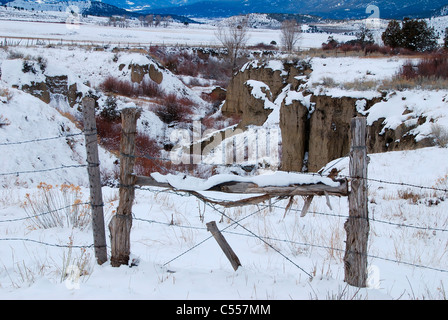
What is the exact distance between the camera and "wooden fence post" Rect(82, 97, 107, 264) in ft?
12.5

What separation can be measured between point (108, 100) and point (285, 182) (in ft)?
71.7

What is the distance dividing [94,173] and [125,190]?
1.41ft

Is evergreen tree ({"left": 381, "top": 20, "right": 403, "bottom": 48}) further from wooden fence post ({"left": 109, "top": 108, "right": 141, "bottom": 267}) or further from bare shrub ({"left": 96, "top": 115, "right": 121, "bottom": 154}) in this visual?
wooden fence post ({"left": 109, "top": 108, "right": 141, "bottom": 267})

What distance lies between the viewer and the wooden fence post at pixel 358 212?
3307 millimetres

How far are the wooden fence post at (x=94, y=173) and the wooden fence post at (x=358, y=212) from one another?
8.35 ft

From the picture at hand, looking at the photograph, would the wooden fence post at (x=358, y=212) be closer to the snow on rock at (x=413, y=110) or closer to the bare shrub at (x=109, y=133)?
the snow on rock at (x=413, y=110)

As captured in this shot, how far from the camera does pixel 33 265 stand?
4.06 meters

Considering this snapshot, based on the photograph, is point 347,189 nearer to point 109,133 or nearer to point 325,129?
point 325,129

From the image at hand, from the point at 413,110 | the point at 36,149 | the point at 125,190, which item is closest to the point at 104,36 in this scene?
the point at 36,149

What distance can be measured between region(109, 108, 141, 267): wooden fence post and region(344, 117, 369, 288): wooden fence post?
2.09 m

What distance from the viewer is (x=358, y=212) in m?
3.37

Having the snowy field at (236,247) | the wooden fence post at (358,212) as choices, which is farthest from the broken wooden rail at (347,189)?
the snowy field at (236,247)

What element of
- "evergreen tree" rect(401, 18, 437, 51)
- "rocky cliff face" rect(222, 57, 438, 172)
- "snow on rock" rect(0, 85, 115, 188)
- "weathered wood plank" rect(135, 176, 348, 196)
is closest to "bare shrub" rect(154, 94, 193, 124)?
"rocky cliff face" rect(222, 57, 438, 172)
